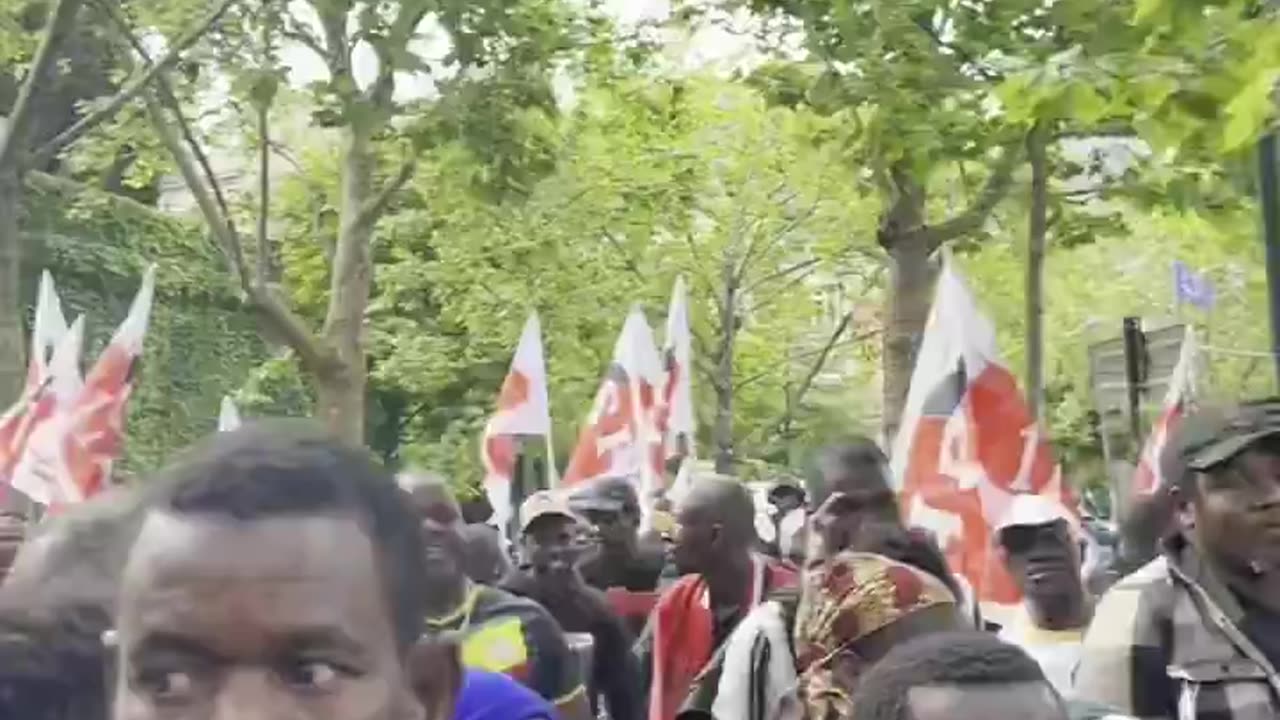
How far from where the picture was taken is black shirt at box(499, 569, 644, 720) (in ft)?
25.1

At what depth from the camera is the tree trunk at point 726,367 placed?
29.0 metres

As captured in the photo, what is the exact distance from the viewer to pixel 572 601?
7.73 meters

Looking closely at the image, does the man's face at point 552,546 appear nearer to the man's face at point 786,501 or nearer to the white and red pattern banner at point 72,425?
the white and red pattern banner at point 72,425

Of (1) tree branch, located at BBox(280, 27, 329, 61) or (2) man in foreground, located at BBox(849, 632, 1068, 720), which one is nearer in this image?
(2) man in foreground, located at BBox(849, 632, 1068, 720)

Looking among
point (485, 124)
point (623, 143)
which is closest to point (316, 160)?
point (623, 143)

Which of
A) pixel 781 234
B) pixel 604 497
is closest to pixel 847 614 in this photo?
pixel 604 497

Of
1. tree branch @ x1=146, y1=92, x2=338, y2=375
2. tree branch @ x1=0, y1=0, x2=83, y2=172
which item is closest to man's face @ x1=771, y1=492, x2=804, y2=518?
tree branch @ x1=146, y1=92, x2=338, y2=375

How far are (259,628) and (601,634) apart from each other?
5.51 meters

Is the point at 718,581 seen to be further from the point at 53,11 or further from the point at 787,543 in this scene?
the point at 53,11

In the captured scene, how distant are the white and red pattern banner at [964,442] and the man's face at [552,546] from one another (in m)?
1.12

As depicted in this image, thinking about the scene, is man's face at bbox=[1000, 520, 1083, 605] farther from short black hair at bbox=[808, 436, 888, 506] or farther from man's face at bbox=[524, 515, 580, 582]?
man's face at bbox=[524, 515, 580, 582]

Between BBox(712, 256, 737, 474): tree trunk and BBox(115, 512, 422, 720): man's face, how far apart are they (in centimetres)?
2502

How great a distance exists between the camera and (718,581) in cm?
726

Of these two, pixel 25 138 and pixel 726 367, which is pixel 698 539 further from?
pixel 726 367
